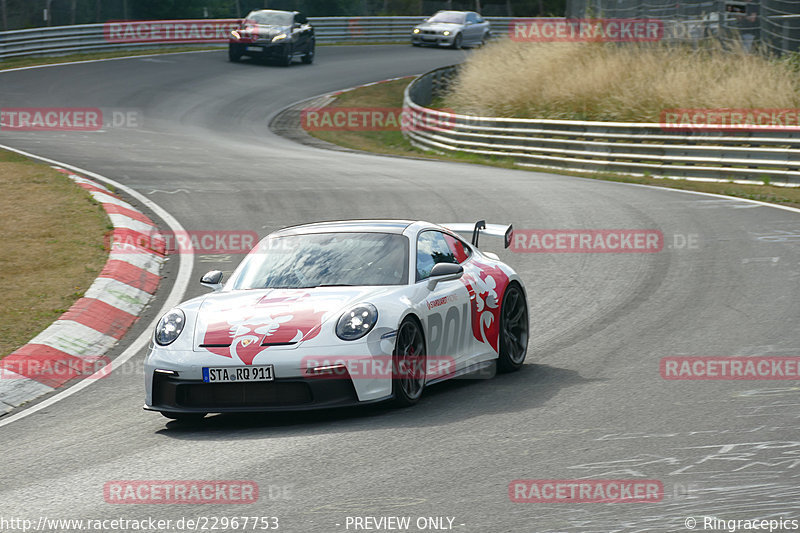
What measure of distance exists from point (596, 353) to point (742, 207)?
942 cm

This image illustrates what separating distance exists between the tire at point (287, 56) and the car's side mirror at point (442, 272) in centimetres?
3658

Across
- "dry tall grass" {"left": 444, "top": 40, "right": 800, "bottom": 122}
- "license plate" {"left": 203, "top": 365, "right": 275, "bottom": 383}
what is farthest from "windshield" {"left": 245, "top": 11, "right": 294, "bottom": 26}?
"license plate" {"left": 203, "top": 365, "right": 275, "bottom": 383}

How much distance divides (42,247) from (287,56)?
30.9 m

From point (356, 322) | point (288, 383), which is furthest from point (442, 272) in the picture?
point (288, 383)

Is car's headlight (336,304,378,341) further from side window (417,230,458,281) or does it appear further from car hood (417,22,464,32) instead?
car hood (417,22,464,32)

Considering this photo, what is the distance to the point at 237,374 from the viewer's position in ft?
24.3

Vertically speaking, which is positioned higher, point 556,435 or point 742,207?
point 556,435

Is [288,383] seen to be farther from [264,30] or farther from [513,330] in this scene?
[264,30]

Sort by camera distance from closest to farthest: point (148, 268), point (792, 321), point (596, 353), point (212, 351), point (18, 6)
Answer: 1. point (212, 351)
2. point (596, 353)
3. point (792, 321)
4. point (148, 268)
5. point (18, 6)

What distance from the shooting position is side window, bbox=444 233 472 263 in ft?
30.9

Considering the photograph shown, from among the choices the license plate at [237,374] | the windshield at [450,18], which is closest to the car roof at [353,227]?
the license plate at [237,374]

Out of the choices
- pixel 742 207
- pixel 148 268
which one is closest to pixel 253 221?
pixel 148 268

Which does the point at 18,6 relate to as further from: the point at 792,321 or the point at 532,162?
the point at 792,321

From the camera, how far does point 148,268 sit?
1376 centimetres
